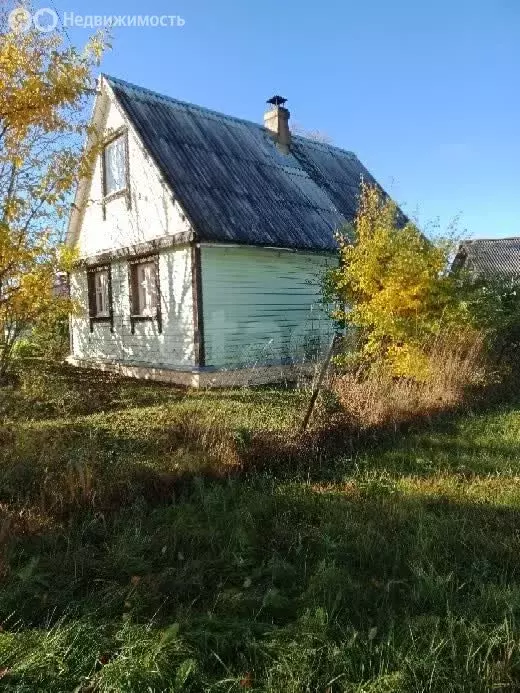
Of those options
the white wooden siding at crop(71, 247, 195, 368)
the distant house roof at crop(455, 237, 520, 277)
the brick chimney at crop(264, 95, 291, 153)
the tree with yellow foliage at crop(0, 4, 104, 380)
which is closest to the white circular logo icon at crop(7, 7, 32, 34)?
the tree with yellow foliage at crop(0, 4, 104, 380)

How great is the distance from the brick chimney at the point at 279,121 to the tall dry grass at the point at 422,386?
369 inches

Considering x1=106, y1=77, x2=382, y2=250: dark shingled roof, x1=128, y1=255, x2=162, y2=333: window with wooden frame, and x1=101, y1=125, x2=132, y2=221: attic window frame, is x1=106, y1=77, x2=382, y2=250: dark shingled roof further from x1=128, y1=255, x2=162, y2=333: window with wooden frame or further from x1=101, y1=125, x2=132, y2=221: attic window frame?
x1=128, y1=255, x2=162, y2=333: window with wooden frame

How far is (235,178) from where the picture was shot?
12562 millimetres

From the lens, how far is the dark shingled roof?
1116cm

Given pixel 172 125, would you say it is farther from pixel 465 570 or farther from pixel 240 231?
pixel 465 570

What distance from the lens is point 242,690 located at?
2332 millimetres

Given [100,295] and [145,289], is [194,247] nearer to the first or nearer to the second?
[145,289]

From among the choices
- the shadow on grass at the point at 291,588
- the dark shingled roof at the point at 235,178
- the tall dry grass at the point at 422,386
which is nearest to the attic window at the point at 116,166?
the dark shingled roof at the point at 235,178

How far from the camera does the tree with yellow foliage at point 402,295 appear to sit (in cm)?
817

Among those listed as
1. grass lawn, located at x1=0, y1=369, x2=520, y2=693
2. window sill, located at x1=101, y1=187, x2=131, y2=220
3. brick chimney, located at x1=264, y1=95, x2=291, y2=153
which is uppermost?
brick chimney, located at x1=264, y1=95, x2=291, y2=153

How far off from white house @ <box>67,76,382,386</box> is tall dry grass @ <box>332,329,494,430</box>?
9.70 ft

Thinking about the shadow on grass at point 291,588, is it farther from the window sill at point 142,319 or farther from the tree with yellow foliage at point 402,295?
the window sill at point 142,319

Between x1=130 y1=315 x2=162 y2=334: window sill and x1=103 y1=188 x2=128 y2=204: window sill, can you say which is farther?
x1=103 y1=188 x2=128 y2=204: window sill

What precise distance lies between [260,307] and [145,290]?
2816 mm
